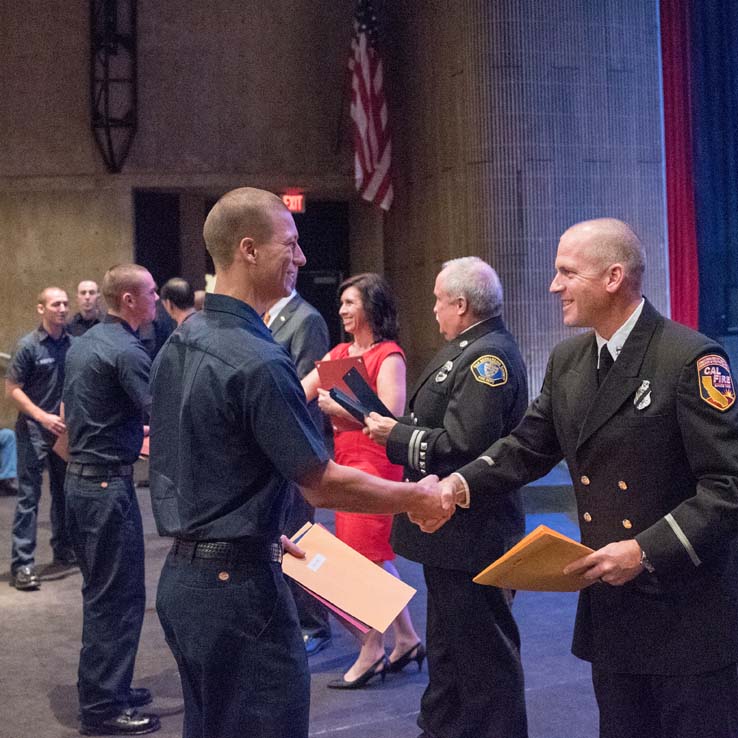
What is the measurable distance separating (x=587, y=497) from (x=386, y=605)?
695 mm

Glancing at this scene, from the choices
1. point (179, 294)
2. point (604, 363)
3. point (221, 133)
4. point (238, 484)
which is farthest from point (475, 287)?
point (221, 133)

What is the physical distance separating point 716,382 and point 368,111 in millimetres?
8419

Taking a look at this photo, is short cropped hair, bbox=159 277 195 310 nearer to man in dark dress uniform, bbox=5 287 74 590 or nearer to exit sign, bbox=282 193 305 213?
man in dark dress uniform, bbox=5 287 74 590

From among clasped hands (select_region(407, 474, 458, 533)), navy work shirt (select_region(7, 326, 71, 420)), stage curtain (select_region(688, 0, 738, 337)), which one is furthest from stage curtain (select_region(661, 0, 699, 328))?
clasped hands (select_region(407, 474, 458, 533))

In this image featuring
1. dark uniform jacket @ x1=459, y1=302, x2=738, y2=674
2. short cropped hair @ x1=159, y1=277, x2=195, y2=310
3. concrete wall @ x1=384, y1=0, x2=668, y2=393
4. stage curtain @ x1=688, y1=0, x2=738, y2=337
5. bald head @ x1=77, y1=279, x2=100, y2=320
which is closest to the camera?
dark uniform jacket @ x1=459, y1=302, x2=738, y2=674

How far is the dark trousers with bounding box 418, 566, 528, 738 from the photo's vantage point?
11.4 ft

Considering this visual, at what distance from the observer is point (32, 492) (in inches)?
255

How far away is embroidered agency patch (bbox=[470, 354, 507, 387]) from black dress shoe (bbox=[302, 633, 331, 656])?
200 centimetres

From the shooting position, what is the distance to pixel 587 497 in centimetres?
258

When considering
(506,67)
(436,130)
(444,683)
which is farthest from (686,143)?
(444,683)

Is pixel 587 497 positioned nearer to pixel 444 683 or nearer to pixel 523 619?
pixel 444 683

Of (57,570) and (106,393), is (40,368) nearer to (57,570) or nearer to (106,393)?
(57,570)

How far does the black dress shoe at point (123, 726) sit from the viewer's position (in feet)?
13.2

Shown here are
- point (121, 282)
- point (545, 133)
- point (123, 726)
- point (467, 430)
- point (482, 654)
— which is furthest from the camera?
point (545, 133)
